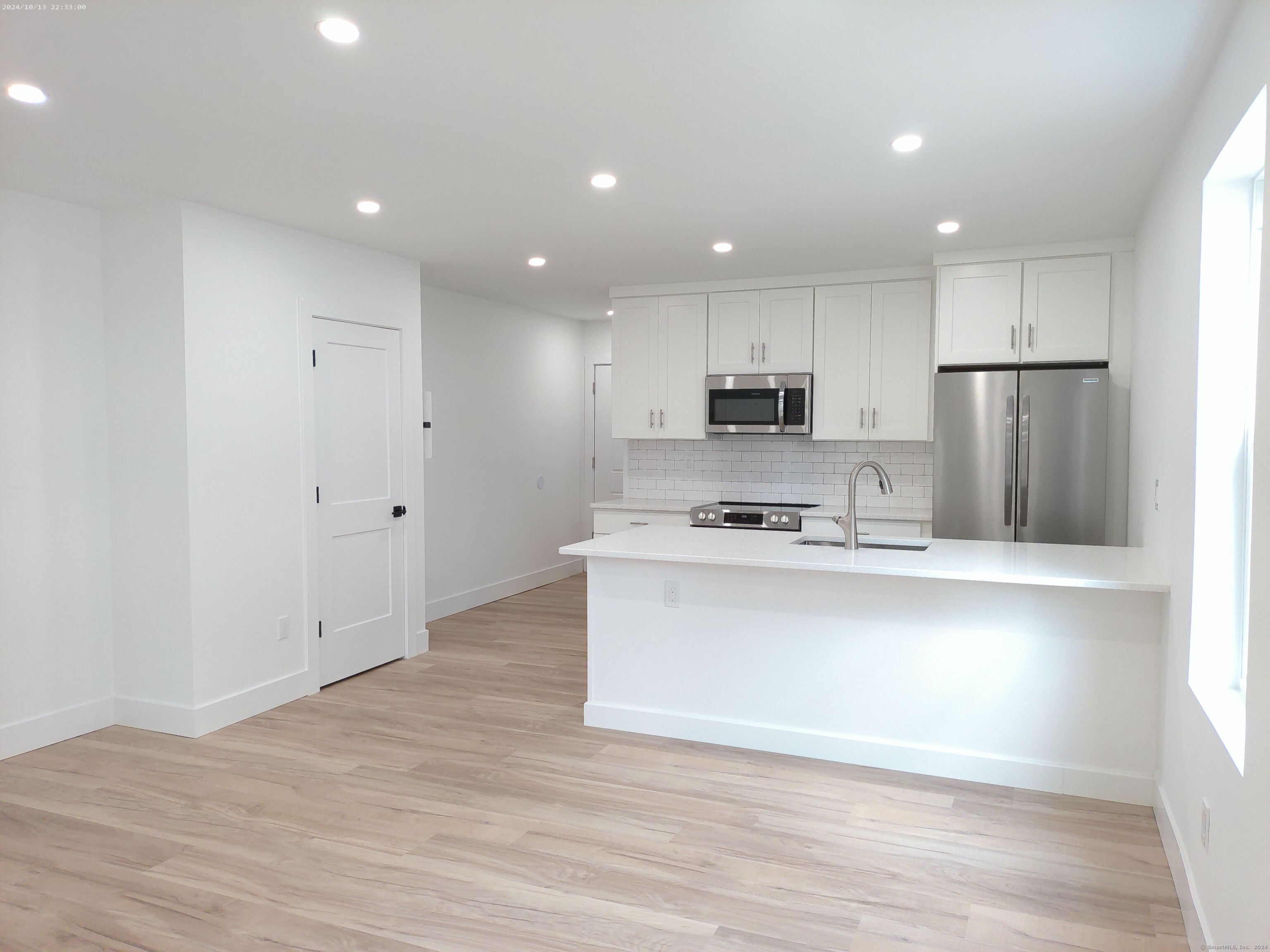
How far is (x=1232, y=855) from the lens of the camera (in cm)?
184

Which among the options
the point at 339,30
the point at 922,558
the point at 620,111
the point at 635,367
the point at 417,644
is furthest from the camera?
the point at 635,367

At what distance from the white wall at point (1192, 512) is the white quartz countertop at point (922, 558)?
180 mm

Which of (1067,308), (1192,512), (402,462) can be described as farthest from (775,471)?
(1192,512)

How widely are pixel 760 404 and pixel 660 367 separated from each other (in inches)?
31.8

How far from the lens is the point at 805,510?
5.48 m

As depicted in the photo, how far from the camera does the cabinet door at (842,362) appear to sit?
213 inches

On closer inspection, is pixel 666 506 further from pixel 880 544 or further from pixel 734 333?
pixel 880 544

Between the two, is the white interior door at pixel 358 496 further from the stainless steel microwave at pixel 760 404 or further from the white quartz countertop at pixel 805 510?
the stainless steel microwave at pixel 760 404

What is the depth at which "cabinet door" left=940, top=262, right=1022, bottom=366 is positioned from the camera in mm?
4672

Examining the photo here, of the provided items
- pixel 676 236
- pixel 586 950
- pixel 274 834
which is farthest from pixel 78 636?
pixel 676 236

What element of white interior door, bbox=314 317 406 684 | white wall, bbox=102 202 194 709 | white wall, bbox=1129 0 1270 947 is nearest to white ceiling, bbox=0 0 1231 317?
white wall, bbox=1129 0 1270 947

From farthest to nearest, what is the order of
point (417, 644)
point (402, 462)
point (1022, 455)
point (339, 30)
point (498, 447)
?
point (498, 447) → point (417, 644) → point (402, 462) → point (1022, 455) → point (339, 30)

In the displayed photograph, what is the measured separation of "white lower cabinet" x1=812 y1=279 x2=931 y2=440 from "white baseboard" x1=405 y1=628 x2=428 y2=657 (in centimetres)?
288

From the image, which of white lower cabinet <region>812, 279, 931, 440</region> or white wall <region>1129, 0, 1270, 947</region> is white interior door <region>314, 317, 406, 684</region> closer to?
white lower cabinet <region>812, 279, 931, 440</region>
